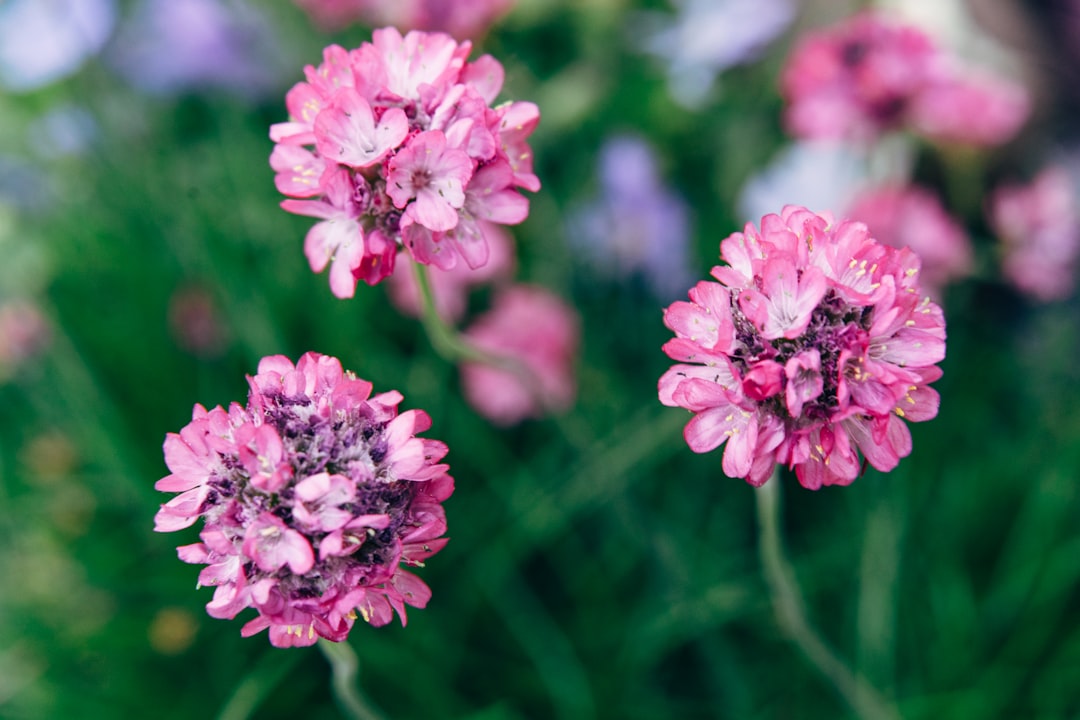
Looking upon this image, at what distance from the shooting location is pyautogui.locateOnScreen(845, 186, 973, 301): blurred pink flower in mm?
1542

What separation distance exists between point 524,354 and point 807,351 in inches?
40.5

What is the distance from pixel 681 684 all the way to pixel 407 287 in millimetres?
978

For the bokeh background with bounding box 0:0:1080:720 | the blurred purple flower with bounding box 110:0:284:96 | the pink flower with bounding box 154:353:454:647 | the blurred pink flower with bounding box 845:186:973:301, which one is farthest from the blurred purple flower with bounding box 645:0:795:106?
the pink flower with bounding box 154:353:454:647

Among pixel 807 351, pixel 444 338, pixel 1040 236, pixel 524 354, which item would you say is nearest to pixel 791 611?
pixel 807 351

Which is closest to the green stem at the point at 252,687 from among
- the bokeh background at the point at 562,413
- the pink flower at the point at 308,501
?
the bokeh background at the point at 562,413

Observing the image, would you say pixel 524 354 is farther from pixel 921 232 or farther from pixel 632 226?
pixel 921 232

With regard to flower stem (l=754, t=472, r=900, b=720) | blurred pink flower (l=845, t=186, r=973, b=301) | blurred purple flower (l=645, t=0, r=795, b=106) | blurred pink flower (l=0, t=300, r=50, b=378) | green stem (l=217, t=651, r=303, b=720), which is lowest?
green stem (l=217, t=651, r=303, b=720)

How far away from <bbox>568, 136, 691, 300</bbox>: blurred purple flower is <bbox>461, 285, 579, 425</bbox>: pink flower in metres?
0.25

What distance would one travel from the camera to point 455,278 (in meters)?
1.77

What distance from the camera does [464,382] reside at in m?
1.81

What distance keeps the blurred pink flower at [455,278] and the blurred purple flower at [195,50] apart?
0.98m

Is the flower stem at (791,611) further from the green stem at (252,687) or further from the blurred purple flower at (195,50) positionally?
the blurred purple flower at (195,50)

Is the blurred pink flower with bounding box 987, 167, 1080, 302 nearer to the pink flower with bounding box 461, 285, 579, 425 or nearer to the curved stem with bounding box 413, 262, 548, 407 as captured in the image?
the pink flower with bounding box 461, 285, 579, 425

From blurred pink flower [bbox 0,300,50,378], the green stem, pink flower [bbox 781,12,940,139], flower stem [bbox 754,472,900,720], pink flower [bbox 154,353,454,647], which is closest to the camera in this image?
pink flower [bbox 154,353,454,647]
